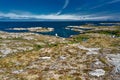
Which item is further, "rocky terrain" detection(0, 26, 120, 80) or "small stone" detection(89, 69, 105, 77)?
"small stone" detection(89, 69, 105, 77)

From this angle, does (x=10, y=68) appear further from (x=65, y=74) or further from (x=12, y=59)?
(x=65, y=74)

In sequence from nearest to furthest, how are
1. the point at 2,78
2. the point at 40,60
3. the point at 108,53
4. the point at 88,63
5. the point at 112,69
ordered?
the point at 2,78 → the point at 112,69 → the point at 88,63 → the point at 40,60 → the point at 108,53

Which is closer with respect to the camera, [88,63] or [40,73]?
[40,73]

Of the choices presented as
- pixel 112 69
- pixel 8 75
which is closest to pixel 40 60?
pixel 8 75

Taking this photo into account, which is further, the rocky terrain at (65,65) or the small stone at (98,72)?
the small stone at (98,72)

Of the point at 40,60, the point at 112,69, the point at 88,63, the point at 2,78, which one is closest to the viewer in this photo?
the point at 2,78

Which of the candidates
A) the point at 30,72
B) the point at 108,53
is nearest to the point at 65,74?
the point at 30,72

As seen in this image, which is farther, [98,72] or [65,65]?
[65,65]

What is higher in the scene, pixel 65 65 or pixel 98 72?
pixel 65 65

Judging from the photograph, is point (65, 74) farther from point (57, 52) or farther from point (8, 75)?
point (57, 52)
